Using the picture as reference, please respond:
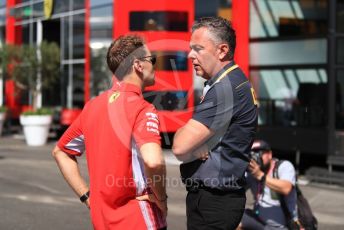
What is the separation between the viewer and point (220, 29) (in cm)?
295

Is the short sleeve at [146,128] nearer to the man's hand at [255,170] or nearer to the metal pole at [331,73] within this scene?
the man's hand at [255,170]

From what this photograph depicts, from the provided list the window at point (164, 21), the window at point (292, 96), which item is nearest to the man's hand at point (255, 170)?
the window at point (292, 96)

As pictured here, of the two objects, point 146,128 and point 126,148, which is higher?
point 146,128

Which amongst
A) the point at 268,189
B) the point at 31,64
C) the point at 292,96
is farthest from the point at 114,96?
the point at 31,64

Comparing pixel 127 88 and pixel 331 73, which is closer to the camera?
pixel 127 88

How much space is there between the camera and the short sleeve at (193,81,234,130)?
2844 millimetres

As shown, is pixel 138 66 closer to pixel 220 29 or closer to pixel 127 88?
pixel 127 88

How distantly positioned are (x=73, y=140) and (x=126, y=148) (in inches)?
17.3

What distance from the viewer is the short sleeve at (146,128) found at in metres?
2.68

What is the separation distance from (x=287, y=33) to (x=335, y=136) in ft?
10.2

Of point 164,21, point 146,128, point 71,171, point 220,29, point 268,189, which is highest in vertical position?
point 164,21

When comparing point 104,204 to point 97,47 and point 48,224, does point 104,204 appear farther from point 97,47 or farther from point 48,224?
point 97,47

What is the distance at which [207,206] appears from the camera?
2.96 meters

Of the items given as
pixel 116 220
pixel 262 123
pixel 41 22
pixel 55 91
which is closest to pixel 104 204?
pixel 116 220
